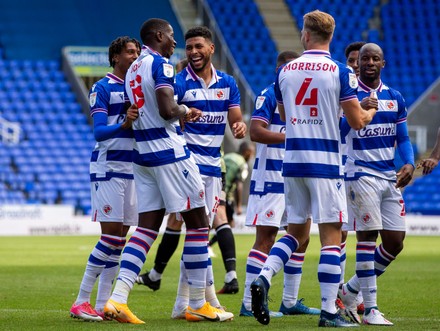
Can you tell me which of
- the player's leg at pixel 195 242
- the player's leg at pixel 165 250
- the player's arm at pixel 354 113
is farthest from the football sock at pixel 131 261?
the player's leg at pixel 165 250

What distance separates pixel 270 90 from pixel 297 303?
1.99m

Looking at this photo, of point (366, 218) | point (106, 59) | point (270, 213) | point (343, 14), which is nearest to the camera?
point (366, 218)

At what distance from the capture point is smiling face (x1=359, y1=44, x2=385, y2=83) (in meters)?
8.79

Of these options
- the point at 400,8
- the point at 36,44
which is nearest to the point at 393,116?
the point at 36,44

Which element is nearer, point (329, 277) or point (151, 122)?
point (329, 277)

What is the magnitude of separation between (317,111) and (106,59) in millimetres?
25036

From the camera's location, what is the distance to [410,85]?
33938 millimetres

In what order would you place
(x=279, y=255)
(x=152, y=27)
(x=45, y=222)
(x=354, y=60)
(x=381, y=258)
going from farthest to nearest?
(x=45, y=222) < (x=354, y=60) < (x=381, y=258) < (x=152, y=27) < (x=279, y=255)

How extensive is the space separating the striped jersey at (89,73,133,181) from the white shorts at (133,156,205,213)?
1.65 feet

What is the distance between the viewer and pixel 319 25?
7707 mm

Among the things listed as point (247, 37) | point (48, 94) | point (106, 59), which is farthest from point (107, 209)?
point (247, 37)

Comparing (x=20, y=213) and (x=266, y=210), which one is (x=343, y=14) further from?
(x=266, y=210)

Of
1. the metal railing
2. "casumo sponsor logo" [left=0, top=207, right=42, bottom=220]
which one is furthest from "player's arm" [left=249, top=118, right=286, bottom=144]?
the metal railing

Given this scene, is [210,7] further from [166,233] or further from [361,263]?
[361,263]
